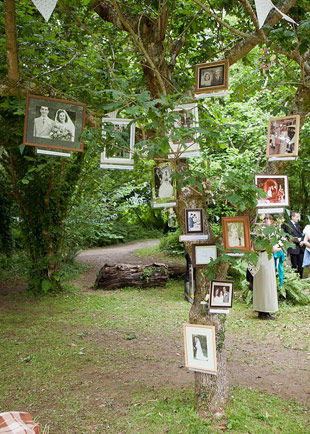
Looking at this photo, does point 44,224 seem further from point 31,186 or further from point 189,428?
point 189,428

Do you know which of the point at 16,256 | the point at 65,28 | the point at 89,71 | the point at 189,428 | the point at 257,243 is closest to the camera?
the point at 257,243

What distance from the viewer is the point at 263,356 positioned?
5.95 m

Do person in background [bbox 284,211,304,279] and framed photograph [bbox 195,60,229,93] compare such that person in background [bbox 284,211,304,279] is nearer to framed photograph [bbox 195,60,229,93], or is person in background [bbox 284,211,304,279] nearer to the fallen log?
the fallen log

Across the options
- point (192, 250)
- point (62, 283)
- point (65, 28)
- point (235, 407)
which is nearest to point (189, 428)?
point (235, 407)

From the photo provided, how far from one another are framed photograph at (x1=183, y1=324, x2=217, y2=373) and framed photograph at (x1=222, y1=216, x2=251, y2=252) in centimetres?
74

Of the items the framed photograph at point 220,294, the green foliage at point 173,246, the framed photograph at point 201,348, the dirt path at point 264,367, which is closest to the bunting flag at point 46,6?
the framed photograph at point 220,294

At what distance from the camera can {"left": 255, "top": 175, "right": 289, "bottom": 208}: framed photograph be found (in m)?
3.67

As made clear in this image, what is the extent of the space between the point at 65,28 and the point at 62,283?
6.33 m

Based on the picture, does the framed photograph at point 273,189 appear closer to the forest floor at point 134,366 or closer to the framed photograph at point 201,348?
the framed photograph at point 201,348

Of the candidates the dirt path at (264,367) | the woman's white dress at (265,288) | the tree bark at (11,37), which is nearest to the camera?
the tree bark at (11,37)

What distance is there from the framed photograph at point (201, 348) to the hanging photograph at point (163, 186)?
1134 millimetres

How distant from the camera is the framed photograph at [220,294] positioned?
378 centimetres

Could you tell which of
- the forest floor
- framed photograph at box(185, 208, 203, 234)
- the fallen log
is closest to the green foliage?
the fallen log

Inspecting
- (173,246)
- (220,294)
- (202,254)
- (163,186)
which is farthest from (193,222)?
(173,246)
